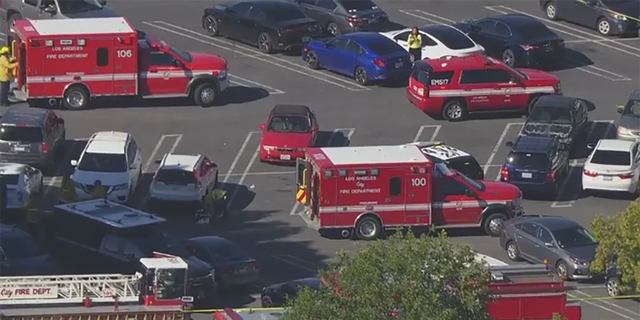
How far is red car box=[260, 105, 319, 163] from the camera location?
46000 mm

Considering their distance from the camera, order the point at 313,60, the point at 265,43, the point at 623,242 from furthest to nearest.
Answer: the point at 265,43
the point at 313,60
the point at 623,242

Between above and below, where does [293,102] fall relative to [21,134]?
below

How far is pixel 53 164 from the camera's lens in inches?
1801

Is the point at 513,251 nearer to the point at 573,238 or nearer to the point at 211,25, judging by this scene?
the point at 573,238

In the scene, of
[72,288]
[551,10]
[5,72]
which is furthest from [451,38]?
[72,288]

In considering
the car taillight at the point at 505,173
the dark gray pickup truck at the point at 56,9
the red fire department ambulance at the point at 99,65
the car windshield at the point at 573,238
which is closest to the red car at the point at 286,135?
the red fire department ambulance at the point at 99,65

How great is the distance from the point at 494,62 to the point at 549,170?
604 centimetres

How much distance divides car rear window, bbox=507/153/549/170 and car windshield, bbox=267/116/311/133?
552 cm

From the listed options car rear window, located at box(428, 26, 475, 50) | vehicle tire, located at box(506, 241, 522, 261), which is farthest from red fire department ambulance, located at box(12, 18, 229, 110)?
vehicle tire, located at box(506, 241, 522, 261)

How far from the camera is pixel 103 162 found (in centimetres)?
4325

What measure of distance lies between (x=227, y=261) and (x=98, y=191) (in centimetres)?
589

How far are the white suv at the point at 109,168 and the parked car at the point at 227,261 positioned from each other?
4.86m

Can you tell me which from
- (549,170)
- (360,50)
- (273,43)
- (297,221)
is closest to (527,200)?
(549,170)

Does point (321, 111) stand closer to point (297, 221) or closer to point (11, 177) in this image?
point (297, 221)
